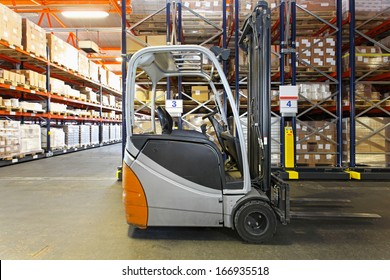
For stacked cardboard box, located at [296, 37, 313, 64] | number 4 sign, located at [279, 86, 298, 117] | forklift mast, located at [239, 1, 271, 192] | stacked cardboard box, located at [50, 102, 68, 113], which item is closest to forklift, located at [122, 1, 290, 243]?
forklift mast, located at [239, 1, 271, 192]

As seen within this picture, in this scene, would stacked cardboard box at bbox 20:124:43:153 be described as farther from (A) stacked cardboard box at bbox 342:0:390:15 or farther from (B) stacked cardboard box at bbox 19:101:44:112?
(A) stacked cardboard box at bbox 342:0:390:15

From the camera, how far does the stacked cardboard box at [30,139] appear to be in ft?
27.0

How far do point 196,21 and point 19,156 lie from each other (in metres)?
6.62

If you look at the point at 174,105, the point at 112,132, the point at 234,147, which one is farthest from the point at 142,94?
the point at 112,132

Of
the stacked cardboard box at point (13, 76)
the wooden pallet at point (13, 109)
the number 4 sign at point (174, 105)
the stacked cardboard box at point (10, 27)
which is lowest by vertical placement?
the number 4 sign at point (174, 105)

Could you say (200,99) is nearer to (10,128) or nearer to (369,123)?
(369,123)

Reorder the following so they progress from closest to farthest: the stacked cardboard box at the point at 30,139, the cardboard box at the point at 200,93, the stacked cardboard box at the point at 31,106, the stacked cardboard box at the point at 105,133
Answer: the cardboard box at the point at 200,93 < the stacked cardboard box at the point at 30,139 < the stacked cardboard box at the point at 31,106 < the stacked cardboard box at the point at 105,133

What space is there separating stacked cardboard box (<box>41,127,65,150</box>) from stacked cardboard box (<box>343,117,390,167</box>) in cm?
957

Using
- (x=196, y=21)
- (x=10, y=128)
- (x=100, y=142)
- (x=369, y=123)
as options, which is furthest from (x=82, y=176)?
(x=100, y=142)

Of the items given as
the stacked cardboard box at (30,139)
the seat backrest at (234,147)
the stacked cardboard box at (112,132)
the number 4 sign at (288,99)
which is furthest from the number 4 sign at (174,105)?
the stacked cardboard box at (112,132)

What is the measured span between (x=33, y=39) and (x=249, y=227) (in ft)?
29.0

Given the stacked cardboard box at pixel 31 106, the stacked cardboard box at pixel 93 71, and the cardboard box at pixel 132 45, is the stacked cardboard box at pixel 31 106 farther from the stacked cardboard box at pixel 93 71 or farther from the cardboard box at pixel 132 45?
the cardboard box at pixel 132 45

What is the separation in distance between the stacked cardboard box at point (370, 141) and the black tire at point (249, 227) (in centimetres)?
437

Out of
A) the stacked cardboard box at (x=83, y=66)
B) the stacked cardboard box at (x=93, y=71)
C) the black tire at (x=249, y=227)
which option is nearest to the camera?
the black tire at (x=249, y=227)
